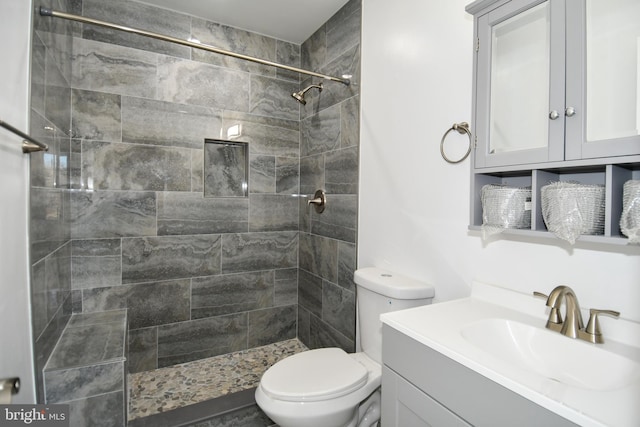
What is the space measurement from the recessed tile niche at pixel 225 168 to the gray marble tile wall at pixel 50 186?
873 millimetres

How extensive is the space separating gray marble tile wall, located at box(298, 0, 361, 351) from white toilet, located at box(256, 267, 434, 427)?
0.47 m

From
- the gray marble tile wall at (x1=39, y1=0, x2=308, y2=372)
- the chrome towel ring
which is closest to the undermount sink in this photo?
the chrome towel ring

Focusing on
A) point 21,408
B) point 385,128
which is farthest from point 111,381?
point 385,128

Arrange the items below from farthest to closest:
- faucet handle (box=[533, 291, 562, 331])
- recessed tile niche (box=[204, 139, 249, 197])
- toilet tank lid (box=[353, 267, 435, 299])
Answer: recessed tile niche (box=[204, 139, 249, 197])
toilet tank lid (box=[353, 267, 435, 299])
faucet handle (box=[533, 291, 562, 331])

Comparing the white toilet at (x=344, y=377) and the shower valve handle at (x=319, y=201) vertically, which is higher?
the shower valve handle at (x=319, y=201)

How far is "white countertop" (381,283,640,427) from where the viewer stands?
0.64 meters

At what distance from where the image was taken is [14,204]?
1.09 m

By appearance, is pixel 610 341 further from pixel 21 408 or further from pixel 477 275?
pixel 21 408

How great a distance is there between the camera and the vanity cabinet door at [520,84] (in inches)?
36.9

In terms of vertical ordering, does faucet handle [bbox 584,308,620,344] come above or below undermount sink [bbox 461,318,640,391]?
above

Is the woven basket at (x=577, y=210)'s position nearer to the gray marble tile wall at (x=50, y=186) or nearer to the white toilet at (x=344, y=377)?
the white toilet at (x=344, y=377)

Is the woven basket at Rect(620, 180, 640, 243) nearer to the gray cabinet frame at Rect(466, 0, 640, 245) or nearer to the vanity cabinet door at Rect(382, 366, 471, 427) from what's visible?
the gray cabinet frame at Rect(466, 0, 640, 245)

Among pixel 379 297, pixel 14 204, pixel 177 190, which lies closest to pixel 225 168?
pixel 177 190

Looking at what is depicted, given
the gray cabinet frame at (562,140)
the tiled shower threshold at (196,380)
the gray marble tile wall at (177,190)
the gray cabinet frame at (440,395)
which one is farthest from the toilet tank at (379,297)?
the gray marble tile wall at (177,190)
